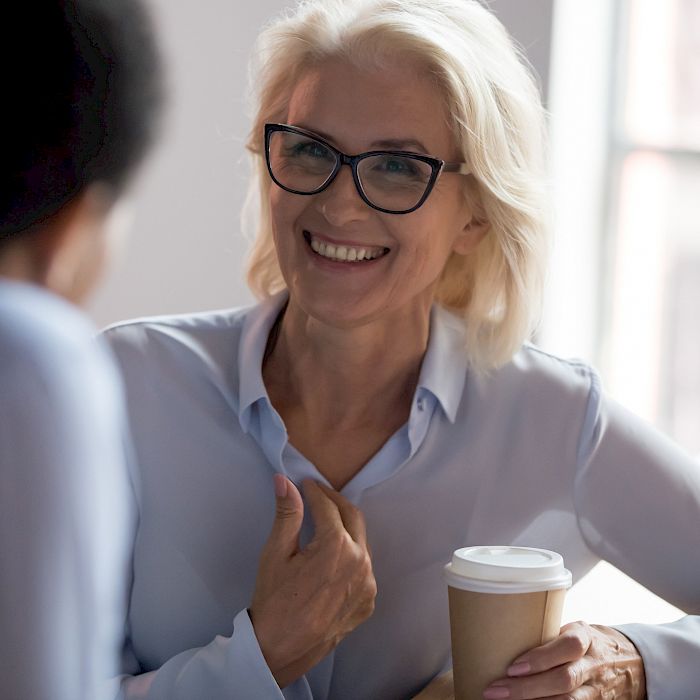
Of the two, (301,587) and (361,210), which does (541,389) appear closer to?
(361,210)

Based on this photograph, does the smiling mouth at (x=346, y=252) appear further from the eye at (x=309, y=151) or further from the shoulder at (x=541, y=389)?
the shoulder at (x=541, y=389)

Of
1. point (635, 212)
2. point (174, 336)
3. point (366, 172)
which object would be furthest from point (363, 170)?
point (635, 212)

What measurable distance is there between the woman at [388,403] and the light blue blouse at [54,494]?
2.52ft

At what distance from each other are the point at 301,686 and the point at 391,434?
382 millimetres

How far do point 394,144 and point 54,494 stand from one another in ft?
3.25

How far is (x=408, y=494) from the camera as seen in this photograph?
1548mm

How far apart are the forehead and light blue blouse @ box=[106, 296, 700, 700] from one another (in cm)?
33

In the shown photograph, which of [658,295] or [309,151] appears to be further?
[658,295]

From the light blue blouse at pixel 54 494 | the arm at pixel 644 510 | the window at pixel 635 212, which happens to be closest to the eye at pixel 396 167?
the arm at pixel 644 510

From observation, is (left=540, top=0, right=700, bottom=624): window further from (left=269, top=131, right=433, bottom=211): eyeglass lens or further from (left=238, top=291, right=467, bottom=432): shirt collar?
(left=269, top=131, right=433, bottom=211): eyeglass lens

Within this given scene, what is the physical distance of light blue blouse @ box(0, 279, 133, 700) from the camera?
55 cm

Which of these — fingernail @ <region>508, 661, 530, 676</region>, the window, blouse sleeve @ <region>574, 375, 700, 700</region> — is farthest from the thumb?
the window

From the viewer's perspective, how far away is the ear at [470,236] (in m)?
1.65

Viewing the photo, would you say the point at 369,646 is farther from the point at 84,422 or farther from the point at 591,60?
the point at 591,60
